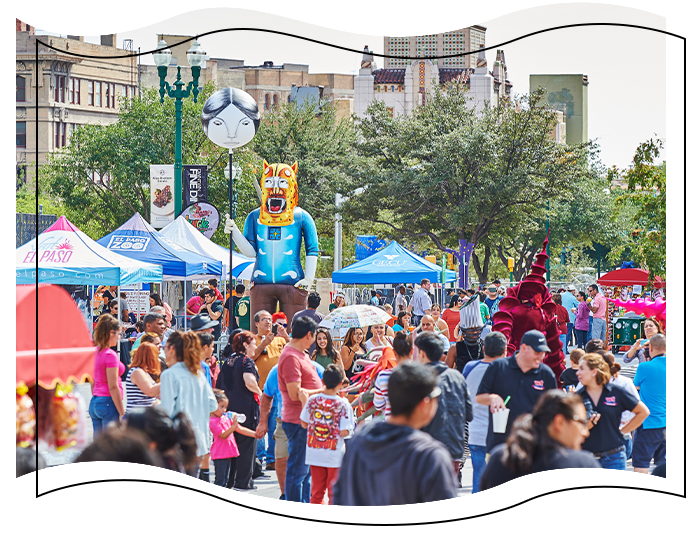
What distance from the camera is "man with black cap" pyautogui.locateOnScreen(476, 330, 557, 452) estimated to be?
657 cm

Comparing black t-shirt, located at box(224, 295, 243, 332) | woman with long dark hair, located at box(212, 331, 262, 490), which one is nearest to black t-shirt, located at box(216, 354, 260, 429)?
woman with long dark hair, located at box(212, 331, 262, 490)

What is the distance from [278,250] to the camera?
11.5 metres

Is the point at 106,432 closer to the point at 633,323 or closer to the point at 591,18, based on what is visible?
the point at 591,18

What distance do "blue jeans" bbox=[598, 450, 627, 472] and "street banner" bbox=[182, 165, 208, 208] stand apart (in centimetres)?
1381

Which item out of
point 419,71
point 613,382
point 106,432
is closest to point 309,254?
point 613,382

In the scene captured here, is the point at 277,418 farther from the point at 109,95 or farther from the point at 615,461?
the point at 109,95

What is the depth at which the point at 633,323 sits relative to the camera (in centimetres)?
1925

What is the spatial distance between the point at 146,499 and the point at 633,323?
15048mm

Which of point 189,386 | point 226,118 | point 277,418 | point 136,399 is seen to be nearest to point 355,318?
point 226,118

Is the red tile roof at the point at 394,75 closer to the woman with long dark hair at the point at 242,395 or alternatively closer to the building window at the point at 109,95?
the building window at the point at 109,95

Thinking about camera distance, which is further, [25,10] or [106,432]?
[25,10]

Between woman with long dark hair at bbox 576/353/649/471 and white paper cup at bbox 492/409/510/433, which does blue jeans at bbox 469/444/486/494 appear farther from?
woman with long dark hair at bbox 576/353/649/471

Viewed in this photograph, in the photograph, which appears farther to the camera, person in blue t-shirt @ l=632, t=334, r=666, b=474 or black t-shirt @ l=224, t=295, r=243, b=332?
black t-shirt @ l=224, t=295, r=243, b=332

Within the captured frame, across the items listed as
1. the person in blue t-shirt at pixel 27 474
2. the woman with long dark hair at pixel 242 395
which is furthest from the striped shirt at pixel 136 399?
the person in blue t-shirt at pixel 27 474
